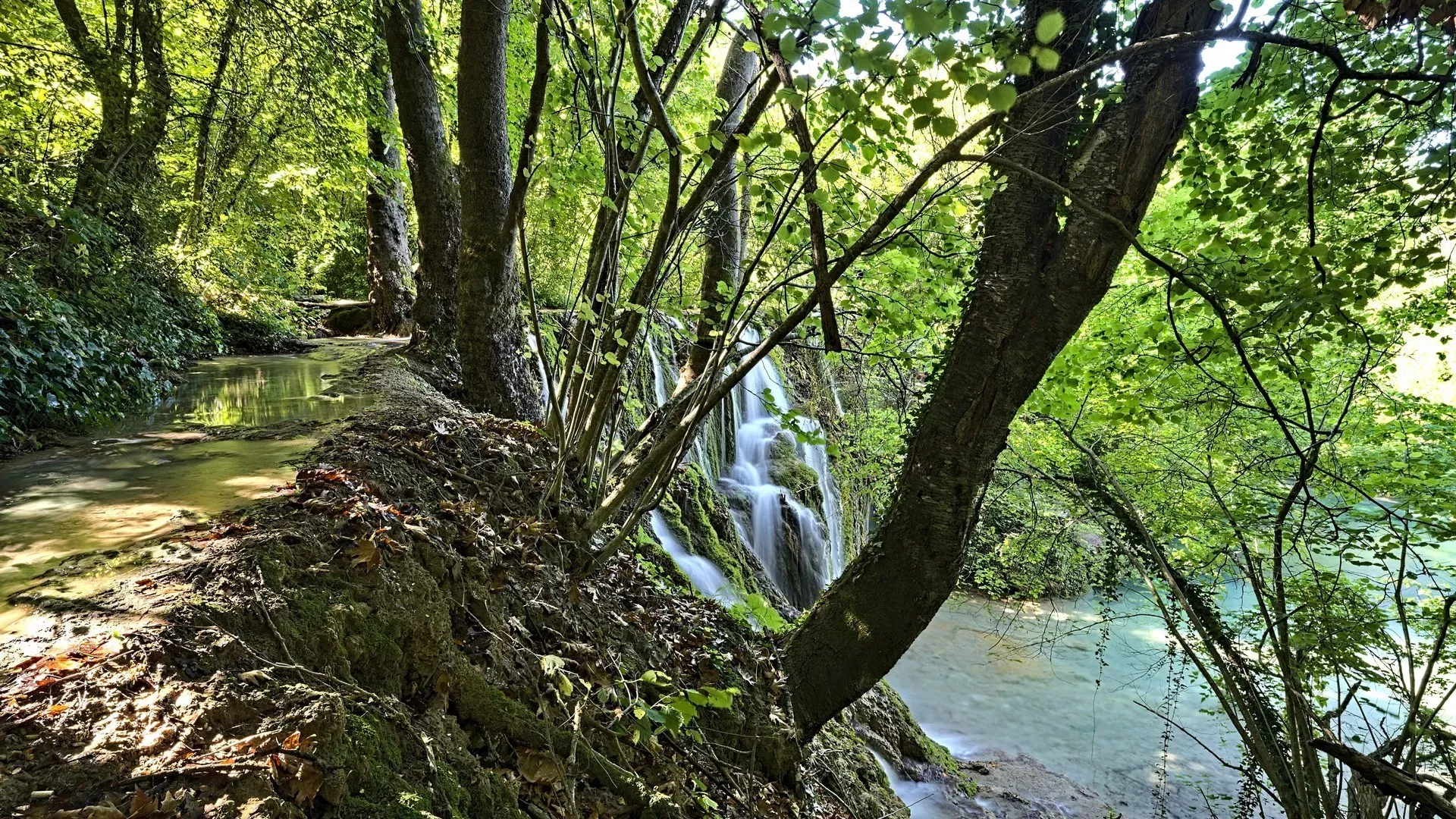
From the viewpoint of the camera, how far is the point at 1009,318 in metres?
3.10

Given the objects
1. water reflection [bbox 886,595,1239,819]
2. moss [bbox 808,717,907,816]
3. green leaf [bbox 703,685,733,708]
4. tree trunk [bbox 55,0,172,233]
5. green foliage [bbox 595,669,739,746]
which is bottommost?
water reflection [bbox 886,595,1239,819]

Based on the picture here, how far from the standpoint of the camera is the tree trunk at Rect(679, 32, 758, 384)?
14.8ft

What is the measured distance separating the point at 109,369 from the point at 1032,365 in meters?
6.03

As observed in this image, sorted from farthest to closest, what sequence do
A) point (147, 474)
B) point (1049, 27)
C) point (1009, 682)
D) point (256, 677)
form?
point (1009, 682), point (147, 474), point (256, 677), point (1049, 27)

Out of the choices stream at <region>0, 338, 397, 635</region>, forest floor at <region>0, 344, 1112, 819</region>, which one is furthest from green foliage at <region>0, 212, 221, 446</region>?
forest floor at <region>0, 344, 1112, 819</region>

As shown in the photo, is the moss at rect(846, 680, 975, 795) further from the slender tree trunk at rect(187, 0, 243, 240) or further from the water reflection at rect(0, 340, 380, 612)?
the slender tree trunk at rect(187, 0, 243, 240)

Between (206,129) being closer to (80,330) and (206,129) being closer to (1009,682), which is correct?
(80,330)

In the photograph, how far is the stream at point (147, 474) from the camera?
82.0 inches

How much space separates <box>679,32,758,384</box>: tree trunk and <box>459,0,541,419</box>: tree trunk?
1305 millimetres

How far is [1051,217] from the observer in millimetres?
3109

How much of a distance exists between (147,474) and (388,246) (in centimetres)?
684

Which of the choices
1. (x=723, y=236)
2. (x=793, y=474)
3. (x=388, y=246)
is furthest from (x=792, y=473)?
(x=388, y=246)

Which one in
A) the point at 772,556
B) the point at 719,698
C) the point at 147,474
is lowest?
the point at 772,556

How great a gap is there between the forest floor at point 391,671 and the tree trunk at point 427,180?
243 centimetres
